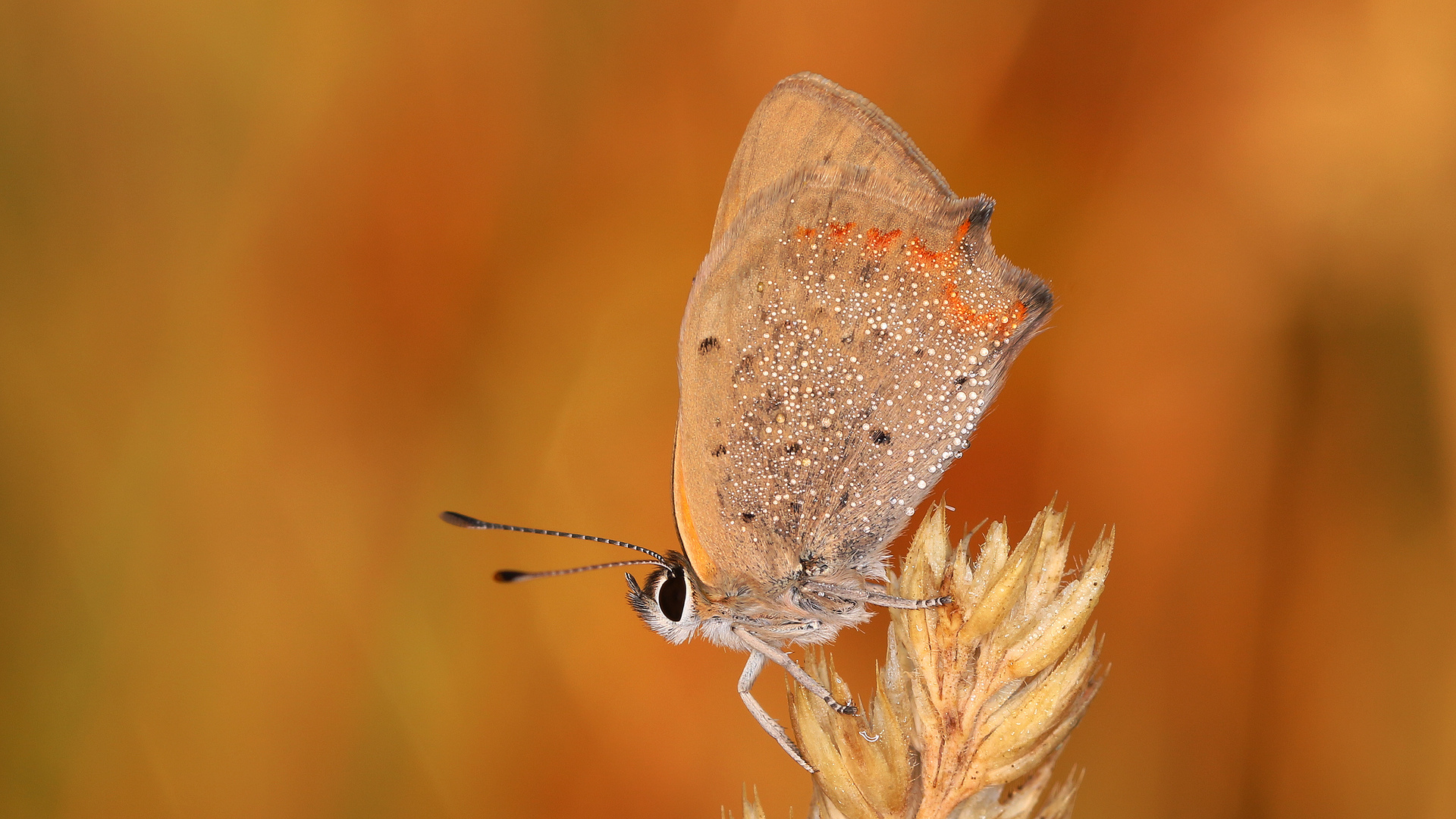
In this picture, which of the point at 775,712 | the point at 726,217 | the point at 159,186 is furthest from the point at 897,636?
the point at 159,186

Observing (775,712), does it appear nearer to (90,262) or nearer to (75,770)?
(75,770)

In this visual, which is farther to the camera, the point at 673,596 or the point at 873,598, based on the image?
the point at 673,596

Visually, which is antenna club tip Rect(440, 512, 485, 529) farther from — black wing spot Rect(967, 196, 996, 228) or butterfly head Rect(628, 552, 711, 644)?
black wing spot Rect(967, 196, 996, 228)

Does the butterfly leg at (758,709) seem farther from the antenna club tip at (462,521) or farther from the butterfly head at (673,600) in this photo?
the antenna club tip at (462,521)

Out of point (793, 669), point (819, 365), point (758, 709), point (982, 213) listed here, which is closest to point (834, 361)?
point (819, 365)

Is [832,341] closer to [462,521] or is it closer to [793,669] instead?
[793,669]

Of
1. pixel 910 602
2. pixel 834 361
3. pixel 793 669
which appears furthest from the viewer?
pixel 834 361

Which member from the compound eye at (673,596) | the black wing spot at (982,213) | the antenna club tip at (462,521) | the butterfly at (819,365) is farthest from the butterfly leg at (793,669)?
the black wing spot at (982,213)
